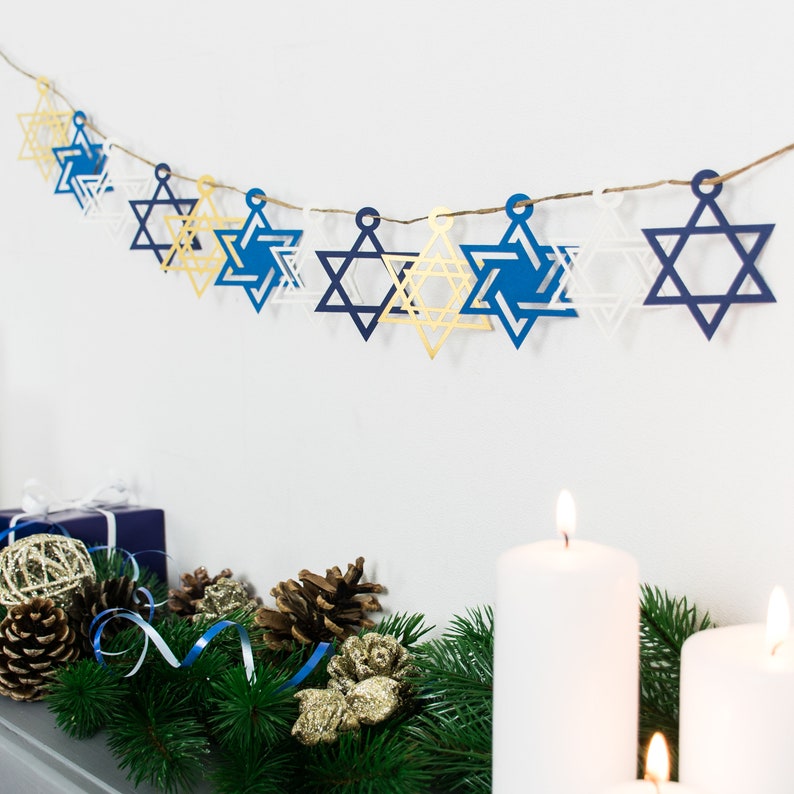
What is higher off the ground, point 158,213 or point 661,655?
point 158,213

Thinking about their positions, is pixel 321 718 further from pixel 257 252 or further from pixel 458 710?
pixel 257 252

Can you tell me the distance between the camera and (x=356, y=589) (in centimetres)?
82

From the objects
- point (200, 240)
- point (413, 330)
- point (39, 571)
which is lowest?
point (39, 571)

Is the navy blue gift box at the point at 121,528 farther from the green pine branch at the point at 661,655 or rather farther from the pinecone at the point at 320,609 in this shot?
the green pine branch at the point at 661,655

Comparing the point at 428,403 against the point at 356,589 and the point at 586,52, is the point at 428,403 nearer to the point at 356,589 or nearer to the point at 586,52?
the point at 356,589

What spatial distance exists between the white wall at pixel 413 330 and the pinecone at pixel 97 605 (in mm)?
128

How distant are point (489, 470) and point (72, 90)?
62cm

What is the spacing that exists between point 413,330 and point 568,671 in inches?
14.0

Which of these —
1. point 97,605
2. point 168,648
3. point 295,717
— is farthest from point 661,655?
point 97,605

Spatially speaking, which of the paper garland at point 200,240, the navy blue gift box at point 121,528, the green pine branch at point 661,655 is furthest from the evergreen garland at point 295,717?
the paper garland at point 200,240

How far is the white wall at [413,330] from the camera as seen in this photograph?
606mm

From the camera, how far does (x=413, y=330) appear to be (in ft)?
2.55

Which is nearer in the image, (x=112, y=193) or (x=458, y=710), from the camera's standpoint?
(x=458, y=710)

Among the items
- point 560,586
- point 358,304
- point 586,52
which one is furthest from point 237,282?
point 560,586
